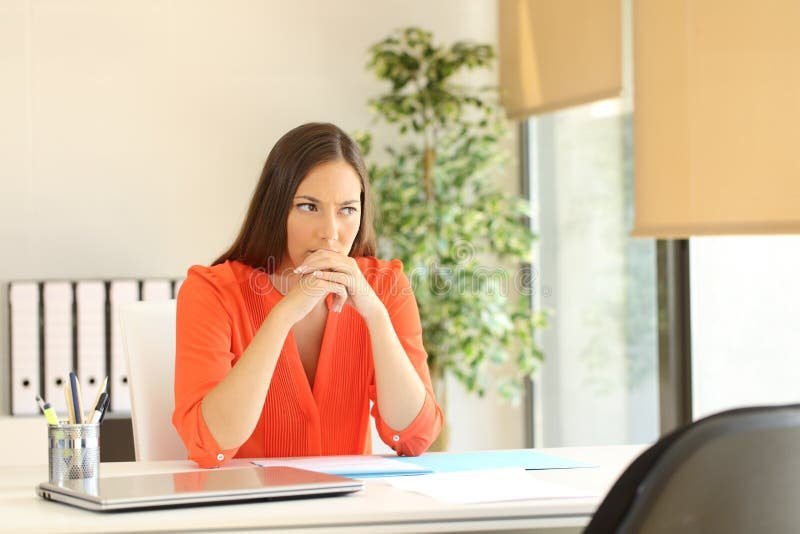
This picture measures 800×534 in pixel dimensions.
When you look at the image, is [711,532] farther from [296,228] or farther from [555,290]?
[555,290]

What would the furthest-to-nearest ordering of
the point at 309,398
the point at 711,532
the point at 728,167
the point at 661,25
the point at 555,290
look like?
the point at 555,290
the point at 661,25
the point at 728,167
the point at 309,398
the point at 711,532

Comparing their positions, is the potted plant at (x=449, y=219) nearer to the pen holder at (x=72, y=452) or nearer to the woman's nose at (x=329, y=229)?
the woman's nose at (x=329, y=229)

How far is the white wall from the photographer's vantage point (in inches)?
151

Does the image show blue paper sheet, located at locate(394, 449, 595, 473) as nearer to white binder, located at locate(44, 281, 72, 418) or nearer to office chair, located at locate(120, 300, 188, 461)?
office chair, located at locate(120, 300, 188, 461)

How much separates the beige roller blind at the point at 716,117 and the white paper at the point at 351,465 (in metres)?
1.45

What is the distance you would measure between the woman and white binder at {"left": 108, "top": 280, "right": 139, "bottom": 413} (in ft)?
4.87

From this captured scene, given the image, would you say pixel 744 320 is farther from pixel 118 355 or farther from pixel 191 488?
pixel 191 488

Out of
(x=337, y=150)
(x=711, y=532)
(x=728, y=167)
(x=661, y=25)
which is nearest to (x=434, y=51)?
(x=661, y=25)

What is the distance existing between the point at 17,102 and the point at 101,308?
2.79 ft

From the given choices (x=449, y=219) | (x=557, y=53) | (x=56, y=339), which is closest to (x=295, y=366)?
(x=56, y=339)

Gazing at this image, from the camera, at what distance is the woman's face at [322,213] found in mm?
2062

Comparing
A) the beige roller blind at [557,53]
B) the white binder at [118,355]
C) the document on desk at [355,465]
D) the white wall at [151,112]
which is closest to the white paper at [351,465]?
the document on desk at [355,465]

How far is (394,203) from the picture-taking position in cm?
386

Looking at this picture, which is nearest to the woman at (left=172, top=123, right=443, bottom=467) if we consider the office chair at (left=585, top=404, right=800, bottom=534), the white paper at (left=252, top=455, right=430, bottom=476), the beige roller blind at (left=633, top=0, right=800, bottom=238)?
the white paper at (left=252, top=455, right=430, bottom=476)
